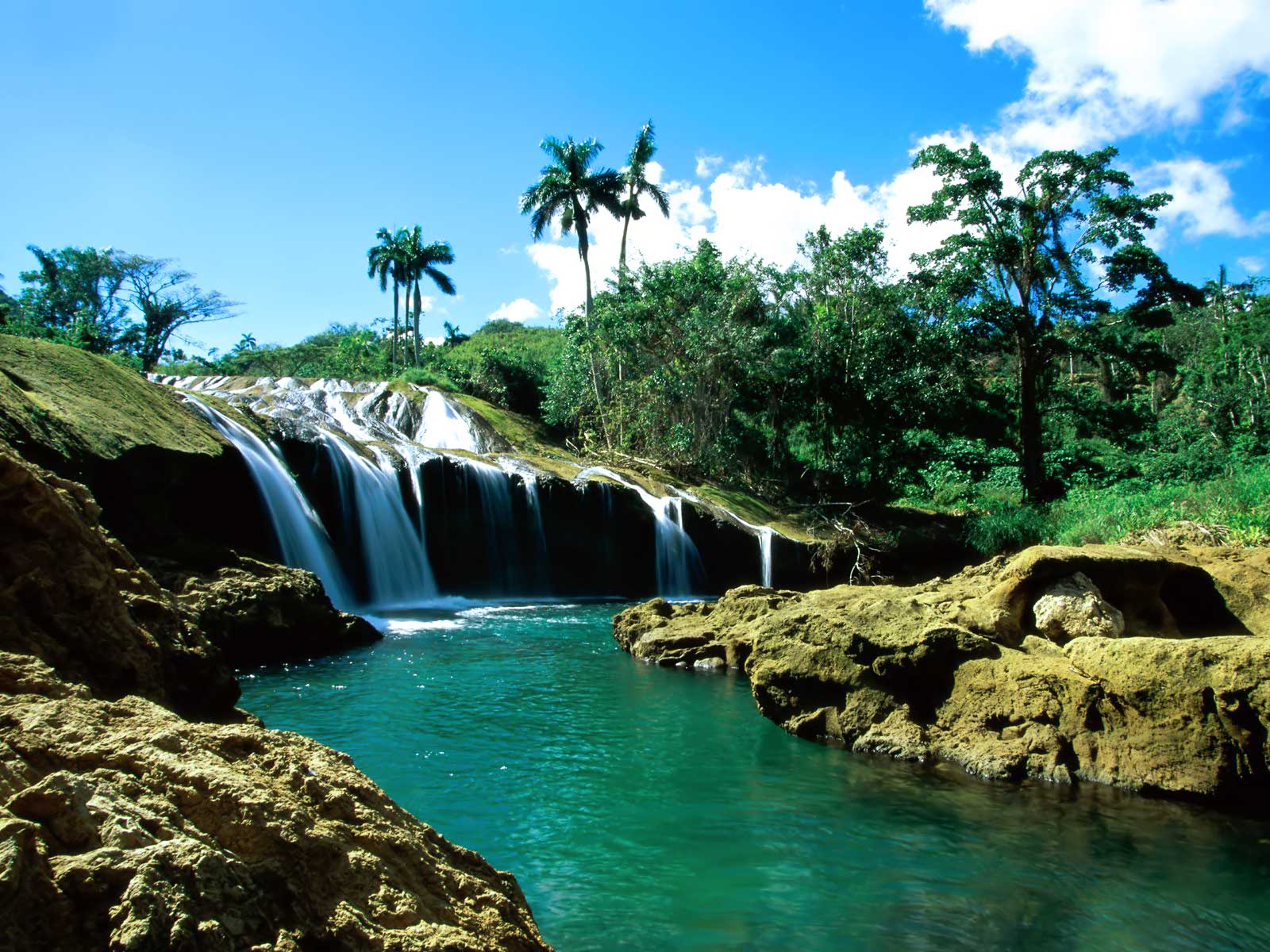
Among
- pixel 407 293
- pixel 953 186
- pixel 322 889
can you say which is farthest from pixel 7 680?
pixel 407 293

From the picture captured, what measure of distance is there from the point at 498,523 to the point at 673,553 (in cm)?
443

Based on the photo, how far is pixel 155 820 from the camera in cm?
229

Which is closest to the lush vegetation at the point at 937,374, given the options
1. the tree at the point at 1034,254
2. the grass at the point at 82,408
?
the tree at the point at 1034,254

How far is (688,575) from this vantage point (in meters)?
21.6

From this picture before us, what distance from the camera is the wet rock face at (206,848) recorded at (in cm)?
201

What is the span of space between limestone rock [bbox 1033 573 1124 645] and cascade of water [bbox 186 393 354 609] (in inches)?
452

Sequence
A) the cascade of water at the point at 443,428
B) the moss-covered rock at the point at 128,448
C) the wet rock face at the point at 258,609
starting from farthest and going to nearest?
the cascade of water at the point at 443,428 → the wet rock face at the point at 258,609 → the moss-covered rock at the point at 128,448

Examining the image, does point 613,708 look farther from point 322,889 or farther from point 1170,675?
point 322,889

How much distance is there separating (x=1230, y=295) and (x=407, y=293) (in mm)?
48500

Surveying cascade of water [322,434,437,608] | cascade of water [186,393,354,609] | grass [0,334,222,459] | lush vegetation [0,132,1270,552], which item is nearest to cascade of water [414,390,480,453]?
lush vegetation [0,132,1270,552]

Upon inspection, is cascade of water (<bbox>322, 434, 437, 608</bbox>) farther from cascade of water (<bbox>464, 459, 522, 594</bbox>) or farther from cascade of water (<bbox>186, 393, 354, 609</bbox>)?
cascade of water (<bbox>464, 459, 522, 594</bbox>)

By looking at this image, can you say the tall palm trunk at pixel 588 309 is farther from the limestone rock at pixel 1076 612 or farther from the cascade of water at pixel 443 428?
the limestone rock at pixel 1076 612

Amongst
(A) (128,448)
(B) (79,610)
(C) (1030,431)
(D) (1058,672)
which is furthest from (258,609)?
(C) (1030,431)

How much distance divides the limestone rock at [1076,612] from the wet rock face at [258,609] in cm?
902
